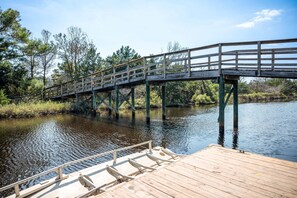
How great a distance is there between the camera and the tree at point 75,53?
107 feet

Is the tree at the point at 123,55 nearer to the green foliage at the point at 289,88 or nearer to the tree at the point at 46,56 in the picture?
the tree at the point at 46,56

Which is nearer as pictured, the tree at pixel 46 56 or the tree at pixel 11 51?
the tree at pixel 11 51

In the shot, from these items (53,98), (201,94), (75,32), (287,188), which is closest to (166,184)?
(287,188)

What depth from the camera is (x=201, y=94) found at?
39.0 m

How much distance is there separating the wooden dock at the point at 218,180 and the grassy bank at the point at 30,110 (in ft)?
66.8

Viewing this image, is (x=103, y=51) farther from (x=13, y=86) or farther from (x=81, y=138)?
(x=81, y=138)

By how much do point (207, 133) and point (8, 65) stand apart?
25725 mm

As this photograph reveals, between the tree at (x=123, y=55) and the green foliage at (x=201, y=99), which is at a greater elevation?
the tree at (x=123, y=55)

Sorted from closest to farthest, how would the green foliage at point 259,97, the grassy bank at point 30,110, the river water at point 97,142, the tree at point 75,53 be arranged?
the river water at point 97,142 < the grassy bank at point 30,110 < the tree at point 75,53 < the green foliage at point 259,97

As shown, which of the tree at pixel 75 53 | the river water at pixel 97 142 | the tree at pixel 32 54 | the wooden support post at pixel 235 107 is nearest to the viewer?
the river water at pixel 97 142

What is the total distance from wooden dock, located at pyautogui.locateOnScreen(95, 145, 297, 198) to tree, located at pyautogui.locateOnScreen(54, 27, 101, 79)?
1247 inches

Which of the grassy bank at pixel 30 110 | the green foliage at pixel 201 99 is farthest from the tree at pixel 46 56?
the green foliage at pixel 201 99

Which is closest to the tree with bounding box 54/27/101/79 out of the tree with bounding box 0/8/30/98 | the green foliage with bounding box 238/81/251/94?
the tree with bounding box 0/8/30/98

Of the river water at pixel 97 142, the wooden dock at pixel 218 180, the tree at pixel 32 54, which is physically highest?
the tree at pixel 32 54
